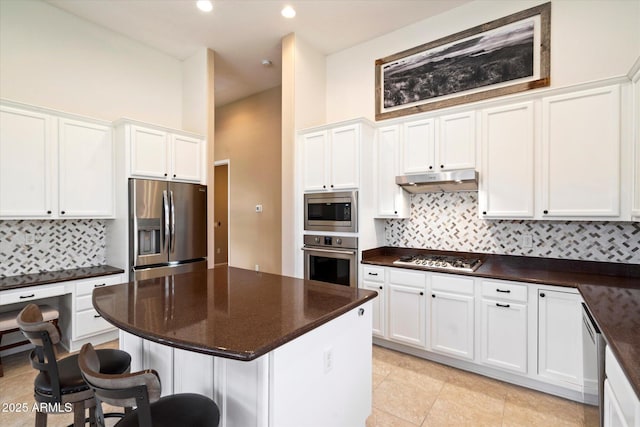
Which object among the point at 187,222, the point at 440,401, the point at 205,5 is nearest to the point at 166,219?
the point at 187,222

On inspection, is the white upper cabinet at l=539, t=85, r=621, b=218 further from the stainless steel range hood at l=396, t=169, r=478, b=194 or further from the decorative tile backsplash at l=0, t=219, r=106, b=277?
the decorative tile backsplash at l=0, t=219, r=106, b=277

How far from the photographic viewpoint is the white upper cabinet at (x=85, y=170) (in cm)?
303

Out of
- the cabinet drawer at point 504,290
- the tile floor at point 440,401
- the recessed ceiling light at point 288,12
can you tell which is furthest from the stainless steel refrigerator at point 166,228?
the cabinet drawer at point 504,290

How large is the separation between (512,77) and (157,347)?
3.53 m

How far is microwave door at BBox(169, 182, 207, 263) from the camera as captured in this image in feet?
11.6

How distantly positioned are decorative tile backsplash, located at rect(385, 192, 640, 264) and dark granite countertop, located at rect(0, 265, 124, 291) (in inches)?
123

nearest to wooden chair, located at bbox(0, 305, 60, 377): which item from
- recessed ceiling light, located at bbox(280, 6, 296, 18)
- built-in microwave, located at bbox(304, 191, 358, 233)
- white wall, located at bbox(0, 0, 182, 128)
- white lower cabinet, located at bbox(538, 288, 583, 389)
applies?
white wall, located at bbox(0, 0, 182, 128)

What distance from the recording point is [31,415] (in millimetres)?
2090

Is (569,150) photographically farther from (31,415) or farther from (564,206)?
(31,415)

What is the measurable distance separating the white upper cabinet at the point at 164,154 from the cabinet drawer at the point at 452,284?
9.76 ft

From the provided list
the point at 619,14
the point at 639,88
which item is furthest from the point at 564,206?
the point at 619,14

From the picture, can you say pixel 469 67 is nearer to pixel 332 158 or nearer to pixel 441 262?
pixel 332 158

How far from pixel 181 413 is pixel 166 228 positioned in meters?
2.63

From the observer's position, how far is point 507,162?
105 inches
